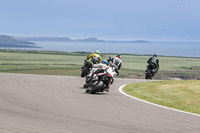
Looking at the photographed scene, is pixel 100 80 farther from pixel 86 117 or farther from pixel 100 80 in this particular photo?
A: pixel 86 117

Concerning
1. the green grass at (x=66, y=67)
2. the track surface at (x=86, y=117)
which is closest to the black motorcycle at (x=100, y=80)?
the track surface at (x=86, y=117)

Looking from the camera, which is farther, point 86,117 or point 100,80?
point 100,80

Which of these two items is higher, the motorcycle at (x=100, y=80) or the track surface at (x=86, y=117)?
the motorcycle at (x=100, y=80)

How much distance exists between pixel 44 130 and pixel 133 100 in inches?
253

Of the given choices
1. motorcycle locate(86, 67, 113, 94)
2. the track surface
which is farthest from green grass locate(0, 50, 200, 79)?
the track surface

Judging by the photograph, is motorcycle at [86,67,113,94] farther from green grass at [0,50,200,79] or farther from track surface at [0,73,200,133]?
green grass at [0,50,200,79]

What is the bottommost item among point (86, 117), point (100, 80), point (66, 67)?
point (66, 67)

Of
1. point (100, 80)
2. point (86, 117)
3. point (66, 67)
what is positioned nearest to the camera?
point (86, 117)

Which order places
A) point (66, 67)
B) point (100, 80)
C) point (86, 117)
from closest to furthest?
point (86, 117) → point (100, 80) → point (66, 67)

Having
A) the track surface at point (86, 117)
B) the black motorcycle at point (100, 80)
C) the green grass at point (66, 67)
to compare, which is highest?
the black motorcycle at point (100, 80)

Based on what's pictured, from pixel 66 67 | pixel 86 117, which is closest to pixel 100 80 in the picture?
pixel 86 117

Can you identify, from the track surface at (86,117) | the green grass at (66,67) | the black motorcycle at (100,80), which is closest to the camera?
the track surface at (86,117)

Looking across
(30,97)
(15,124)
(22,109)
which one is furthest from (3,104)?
(15,124)

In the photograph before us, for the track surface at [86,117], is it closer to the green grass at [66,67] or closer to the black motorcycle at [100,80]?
the black motorcycle at [100,80]
